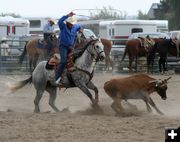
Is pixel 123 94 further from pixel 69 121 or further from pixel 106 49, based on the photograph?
pixel 106 49

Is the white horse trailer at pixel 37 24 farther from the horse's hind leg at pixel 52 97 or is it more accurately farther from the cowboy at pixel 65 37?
the cowboy at pixel 65 37

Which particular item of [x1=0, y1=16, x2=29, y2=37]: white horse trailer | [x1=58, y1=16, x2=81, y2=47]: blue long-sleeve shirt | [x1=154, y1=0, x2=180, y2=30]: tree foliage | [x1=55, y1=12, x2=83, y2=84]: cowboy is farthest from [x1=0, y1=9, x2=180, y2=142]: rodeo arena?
[x1=154, y1=0, x2=180, y2=30]: tree foliage

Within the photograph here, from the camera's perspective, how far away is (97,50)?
11719mm

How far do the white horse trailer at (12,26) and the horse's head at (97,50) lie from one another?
70.8 feet

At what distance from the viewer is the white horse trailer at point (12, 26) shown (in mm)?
33219

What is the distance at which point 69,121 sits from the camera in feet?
32.4

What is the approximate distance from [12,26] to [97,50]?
22424 millimetres

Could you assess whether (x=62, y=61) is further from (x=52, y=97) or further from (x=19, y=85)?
(x=19, y=85)

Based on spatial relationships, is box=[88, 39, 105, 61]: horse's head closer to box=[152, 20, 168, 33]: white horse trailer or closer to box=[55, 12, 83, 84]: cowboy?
box=[55, 12, 83, 84]: cowboy

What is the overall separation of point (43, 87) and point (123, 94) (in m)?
1.98

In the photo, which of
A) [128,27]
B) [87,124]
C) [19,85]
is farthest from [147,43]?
[87,124]

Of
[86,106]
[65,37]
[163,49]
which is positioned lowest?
[86,106]

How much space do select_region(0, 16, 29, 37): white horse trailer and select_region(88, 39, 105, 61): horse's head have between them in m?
21.6

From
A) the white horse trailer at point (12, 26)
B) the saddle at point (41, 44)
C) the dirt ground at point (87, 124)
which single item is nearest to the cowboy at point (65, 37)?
the dirt ground at point (87, 124)
